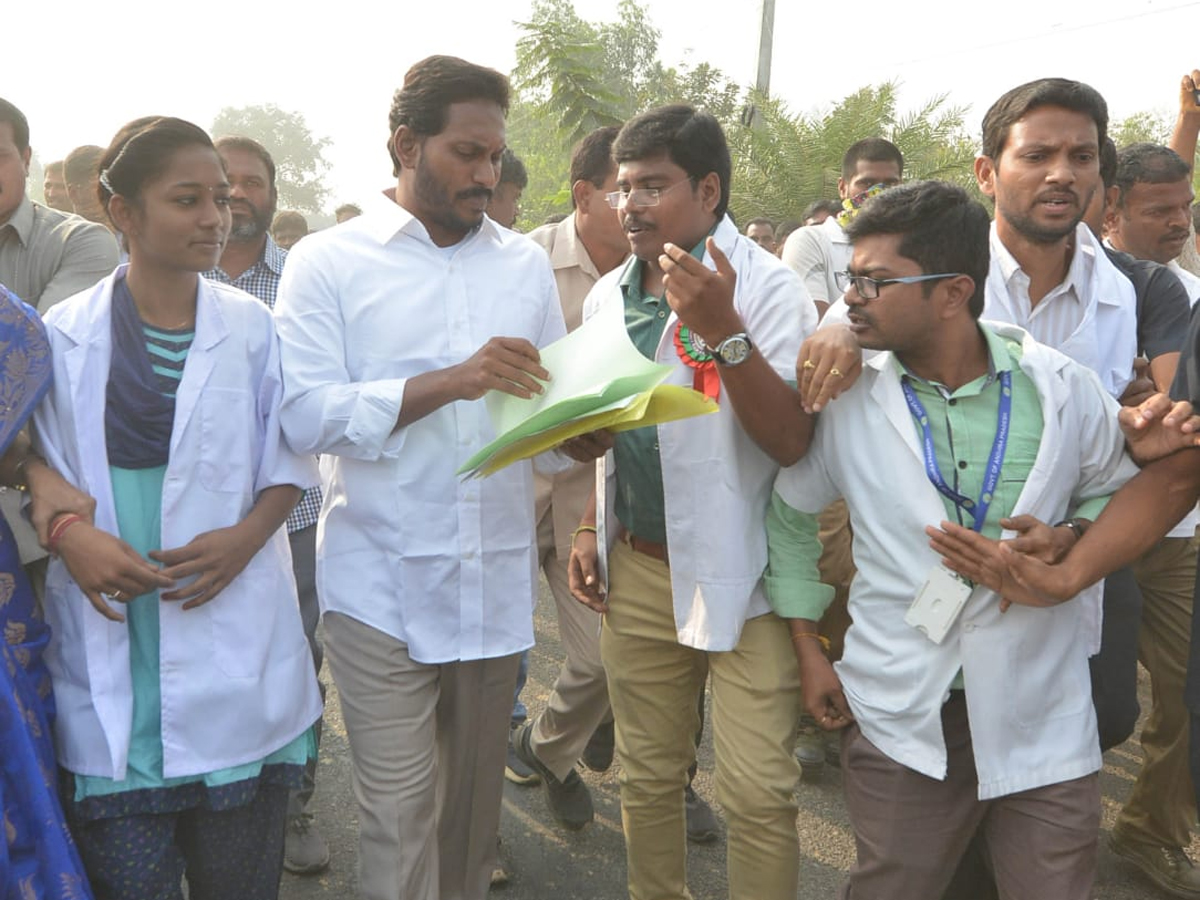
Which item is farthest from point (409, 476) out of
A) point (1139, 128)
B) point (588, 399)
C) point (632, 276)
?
point (1139, 128)

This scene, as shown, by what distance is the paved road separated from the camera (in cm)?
362

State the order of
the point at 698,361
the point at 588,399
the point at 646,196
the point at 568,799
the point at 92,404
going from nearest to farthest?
the point at 588,399 → the point at 92,404 → the point at 698,361 → the point at 646,196 → the point at 568,799

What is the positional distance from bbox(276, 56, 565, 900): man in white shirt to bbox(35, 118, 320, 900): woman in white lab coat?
0.66 feet

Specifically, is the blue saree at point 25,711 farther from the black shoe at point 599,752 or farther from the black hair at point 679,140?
the black shoe at point 599,752

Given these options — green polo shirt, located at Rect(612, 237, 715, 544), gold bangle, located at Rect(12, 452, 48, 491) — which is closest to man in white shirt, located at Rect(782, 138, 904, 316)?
green polo shirt, located at Rect(612, 237, 715, 544)

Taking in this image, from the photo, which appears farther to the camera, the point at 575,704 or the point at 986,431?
the point at 575,704

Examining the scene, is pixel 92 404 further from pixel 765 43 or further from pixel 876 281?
pixel 765 43

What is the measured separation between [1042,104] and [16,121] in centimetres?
306

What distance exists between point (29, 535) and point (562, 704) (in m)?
1.90

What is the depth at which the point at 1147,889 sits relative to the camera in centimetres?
363

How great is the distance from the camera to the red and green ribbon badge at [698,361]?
2.82 metres

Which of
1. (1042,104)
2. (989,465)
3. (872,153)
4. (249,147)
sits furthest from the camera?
(872,153)

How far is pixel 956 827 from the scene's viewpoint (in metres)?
2.53

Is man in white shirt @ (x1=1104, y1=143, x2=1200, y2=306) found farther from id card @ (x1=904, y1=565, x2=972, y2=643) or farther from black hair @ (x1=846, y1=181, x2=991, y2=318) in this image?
id card @ (x1=904, y1=565, x2=972, y2=643)
